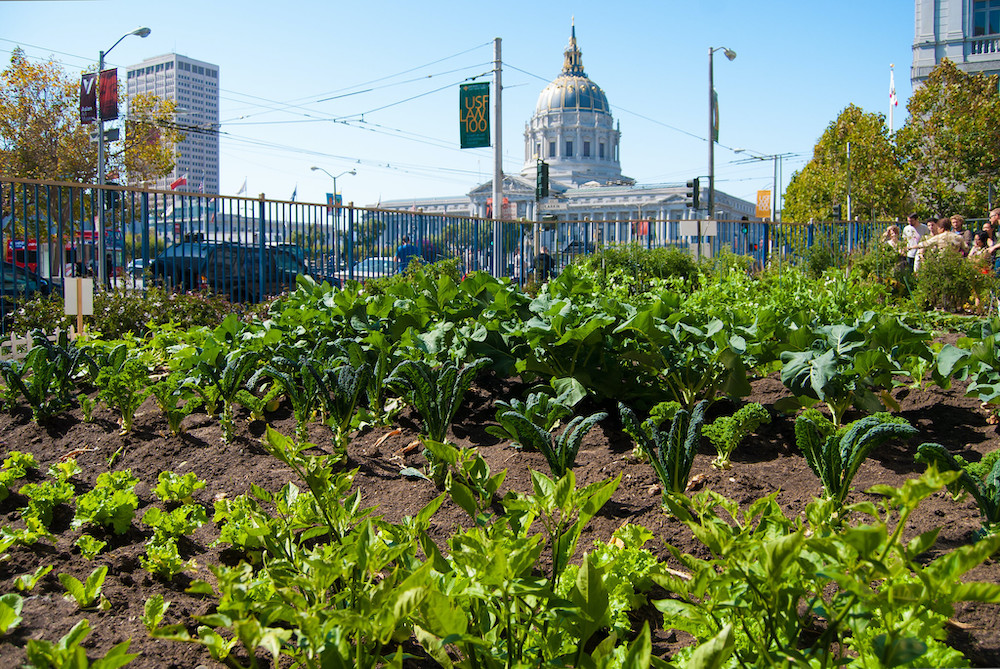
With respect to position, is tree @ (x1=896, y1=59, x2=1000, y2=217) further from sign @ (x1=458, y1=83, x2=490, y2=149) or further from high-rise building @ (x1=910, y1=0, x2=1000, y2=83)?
sign @ (x1=458, y1=83, x2=490, y2=149)

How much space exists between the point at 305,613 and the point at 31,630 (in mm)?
905

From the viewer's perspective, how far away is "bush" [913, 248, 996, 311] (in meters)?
8.97

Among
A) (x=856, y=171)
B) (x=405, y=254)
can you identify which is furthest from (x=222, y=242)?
(x=856, y=171)

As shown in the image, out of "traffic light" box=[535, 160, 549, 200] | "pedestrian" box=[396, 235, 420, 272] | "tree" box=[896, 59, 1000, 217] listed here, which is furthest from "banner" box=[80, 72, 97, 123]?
"tree" box=[896, 59, 1000, 217]

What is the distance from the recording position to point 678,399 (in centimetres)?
376

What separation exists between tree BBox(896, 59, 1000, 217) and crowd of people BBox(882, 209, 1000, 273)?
1822 centimetres

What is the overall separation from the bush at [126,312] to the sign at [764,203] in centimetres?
3661

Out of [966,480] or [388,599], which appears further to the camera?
[966,480]

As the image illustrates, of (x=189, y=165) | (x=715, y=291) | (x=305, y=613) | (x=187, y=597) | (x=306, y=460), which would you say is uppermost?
(x=189, y=165)

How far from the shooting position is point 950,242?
10.6 m

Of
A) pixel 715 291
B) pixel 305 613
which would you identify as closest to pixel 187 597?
pixel 305 613

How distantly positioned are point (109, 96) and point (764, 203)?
32.4 meters

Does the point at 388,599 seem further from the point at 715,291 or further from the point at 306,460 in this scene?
the point at 715,291

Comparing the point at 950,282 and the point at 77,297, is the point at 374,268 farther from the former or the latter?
the point at 950,282
